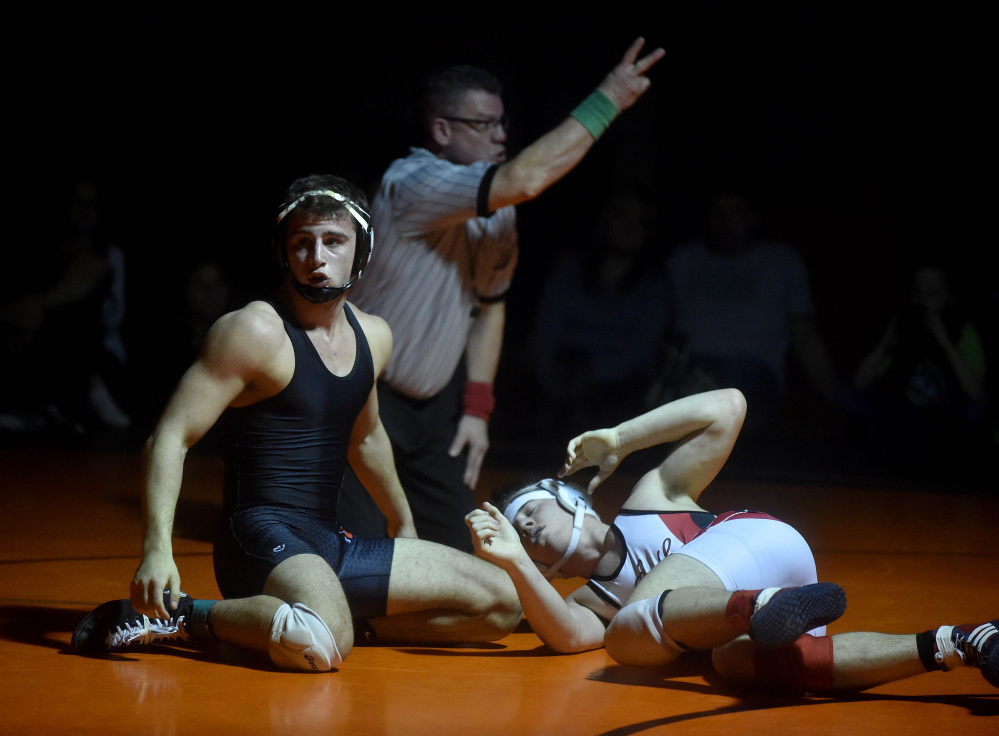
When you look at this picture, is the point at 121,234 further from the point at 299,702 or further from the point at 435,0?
the point at 299,702

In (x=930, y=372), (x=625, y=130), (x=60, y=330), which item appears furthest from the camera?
(x=625, y=130)

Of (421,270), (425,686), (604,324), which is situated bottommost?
(425,686)

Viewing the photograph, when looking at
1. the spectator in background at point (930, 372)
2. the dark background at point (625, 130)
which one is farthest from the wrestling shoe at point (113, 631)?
the dark background at point (625, 130)

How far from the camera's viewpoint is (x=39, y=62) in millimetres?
8891

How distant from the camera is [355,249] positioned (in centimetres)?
290

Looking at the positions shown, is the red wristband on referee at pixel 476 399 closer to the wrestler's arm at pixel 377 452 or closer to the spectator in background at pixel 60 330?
the wrestler's arm at pixel 377 452

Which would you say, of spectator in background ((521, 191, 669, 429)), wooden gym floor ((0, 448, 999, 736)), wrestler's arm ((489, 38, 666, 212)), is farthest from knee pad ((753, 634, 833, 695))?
spectator in background ((521, 191, 669, 429))

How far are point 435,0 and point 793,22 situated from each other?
2.54m

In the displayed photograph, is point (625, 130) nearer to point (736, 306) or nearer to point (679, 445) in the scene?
point (736, 306)

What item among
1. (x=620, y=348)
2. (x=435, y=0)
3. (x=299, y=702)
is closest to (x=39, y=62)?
(x=435, y=0)

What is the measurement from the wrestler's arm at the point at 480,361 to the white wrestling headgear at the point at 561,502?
878 millimetres

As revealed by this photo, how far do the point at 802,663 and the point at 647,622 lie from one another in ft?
1.10

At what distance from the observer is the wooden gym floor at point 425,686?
7.21 feet

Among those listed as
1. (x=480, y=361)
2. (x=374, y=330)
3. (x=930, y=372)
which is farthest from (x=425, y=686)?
(x=930, y=372)
